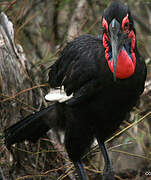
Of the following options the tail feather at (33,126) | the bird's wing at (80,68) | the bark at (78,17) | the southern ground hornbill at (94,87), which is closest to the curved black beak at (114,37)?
the southern ground hornbill at (94,87)

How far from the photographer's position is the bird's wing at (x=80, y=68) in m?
2.08

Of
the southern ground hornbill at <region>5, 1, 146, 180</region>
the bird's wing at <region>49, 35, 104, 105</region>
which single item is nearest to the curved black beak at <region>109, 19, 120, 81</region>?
the southern ground hornbill at <region>5, 1, 146, 180</region>

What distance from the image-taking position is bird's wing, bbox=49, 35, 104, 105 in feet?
6.81

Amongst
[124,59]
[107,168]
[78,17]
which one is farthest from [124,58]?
[78,17]

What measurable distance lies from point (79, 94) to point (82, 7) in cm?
155

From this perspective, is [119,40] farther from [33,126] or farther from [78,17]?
[78,17]

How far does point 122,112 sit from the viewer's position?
7.11ft

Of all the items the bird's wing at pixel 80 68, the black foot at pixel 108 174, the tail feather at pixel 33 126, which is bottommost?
the black foot at pixel 108 174

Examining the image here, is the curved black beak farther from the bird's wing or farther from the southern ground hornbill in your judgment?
the bird's wing

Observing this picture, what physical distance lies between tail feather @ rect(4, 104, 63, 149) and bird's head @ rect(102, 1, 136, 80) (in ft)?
2.06

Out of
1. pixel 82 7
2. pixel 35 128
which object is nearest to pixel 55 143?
pixel 35 128

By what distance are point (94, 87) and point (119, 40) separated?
1.11 ft

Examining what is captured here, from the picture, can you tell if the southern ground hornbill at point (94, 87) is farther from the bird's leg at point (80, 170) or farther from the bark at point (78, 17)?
the bark at point (78, 17)

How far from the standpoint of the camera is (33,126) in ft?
8.27
